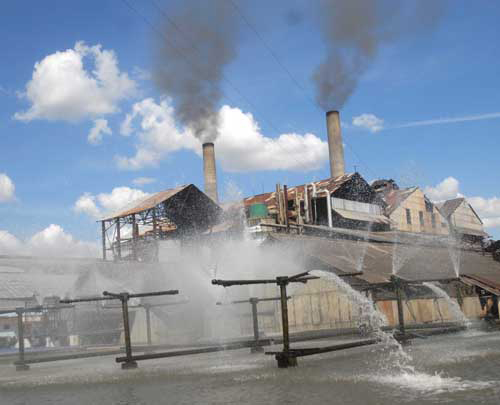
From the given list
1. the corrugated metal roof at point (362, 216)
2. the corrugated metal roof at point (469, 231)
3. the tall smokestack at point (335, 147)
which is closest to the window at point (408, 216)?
the corrugated metal roof at point (362, 216)

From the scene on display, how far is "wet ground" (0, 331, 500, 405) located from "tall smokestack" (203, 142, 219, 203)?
40.1m

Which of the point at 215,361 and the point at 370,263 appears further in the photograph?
the point at 370,263

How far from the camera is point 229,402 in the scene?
654 centimetres

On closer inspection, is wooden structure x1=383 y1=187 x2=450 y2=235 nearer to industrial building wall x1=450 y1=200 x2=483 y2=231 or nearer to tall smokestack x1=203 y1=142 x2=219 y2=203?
industrial building wall x1=450 y1=200 x2=483 y2=231

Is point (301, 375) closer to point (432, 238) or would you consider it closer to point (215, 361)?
point (215, 361)

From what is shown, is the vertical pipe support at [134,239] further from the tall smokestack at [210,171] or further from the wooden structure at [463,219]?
the wooden structure at [463,219]

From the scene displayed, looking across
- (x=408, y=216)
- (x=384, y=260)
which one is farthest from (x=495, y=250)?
(x=408, y=216)

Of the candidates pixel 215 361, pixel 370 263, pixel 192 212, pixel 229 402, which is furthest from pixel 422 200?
pixel 229 402

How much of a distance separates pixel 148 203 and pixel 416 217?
31484mm

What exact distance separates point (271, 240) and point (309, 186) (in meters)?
25.0

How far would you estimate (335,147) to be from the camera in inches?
2100

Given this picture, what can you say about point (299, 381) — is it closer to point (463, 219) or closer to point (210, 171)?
point (210, 171)

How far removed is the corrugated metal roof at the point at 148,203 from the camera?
4462 centimetres

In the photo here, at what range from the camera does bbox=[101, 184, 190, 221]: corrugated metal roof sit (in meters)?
44.6
